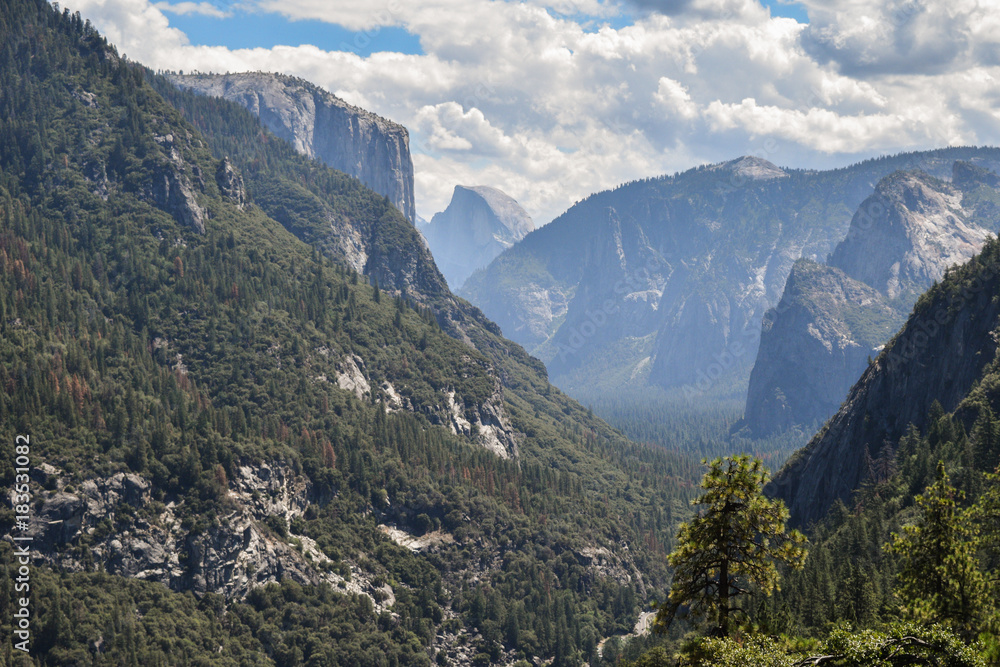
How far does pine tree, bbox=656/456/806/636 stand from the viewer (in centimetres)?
4472

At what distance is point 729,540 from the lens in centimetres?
4550

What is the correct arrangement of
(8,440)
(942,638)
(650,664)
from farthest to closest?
1. (8,440)
2. (650,664)
3. (942,638)

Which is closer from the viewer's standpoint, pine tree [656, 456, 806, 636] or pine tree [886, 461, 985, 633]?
pine tree [656, 456, 806, 636]

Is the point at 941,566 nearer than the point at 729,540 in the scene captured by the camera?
No

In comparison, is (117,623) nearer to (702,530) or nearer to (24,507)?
(24,507)

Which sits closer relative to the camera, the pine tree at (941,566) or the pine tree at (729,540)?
the pine tree at (729,540)

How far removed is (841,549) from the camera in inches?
5610

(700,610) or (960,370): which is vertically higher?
(960,370)

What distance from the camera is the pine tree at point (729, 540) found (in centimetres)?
4472

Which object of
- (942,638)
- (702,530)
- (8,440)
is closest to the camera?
(942,638)

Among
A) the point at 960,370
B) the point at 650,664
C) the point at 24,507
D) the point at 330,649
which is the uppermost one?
the point at 960,370

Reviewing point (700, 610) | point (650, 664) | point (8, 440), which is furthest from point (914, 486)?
point (8, 440)

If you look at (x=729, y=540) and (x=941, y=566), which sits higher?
(x=941, y=566)

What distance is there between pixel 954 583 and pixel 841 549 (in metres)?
101
